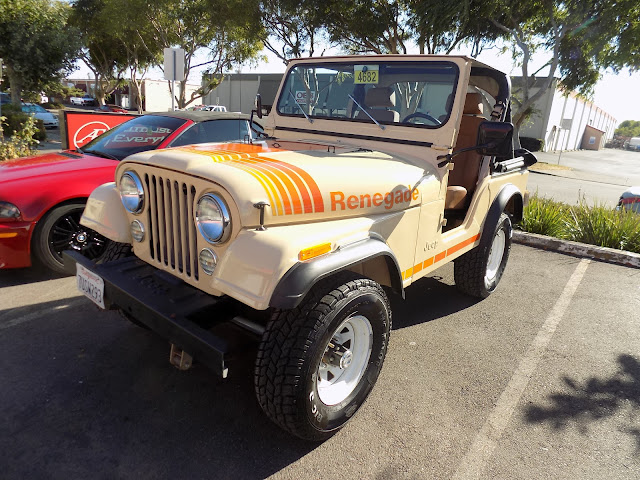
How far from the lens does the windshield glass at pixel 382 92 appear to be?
10.1ft

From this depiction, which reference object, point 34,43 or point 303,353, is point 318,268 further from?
point 34,43

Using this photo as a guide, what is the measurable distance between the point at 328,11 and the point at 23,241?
48.4 ft

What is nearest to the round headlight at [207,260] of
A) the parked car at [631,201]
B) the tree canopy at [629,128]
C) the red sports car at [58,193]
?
the red sports car at [58,193]

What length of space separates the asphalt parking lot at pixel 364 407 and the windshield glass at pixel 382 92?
66.0 inches

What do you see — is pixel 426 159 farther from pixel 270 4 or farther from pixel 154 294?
pixel 270 4

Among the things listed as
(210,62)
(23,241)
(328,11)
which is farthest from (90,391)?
(210,62)

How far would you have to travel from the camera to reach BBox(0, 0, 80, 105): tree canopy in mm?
16281

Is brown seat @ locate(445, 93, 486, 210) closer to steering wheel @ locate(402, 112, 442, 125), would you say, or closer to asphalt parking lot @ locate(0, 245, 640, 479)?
steering wheel @ locate(402, 112, 442, 125)

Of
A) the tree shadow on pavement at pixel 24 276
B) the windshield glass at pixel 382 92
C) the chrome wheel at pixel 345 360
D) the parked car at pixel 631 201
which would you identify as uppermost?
the windshield glass at pixel 382 92

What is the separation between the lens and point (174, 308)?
84.0 inches

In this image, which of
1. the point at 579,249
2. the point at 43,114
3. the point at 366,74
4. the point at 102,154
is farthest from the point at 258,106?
the point at 43,114

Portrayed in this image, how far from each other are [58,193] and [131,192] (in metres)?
1.89

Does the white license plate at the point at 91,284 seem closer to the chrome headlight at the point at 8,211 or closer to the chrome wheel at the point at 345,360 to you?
the chrome wheel at the point at 345,360

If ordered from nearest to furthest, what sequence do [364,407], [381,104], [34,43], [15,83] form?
1. [364,407]
2. [381,104]
3. [34,43]
4. [15,83]
